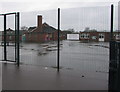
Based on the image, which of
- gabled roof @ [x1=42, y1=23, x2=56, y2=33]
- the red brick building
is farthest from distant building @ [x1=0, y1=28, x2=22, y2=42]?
gabled roof @ [x1=42, y1=23, x2=56, y2=33]

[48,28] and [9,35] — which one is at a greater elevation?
[48,28]

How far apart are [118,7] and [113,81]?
3.04m

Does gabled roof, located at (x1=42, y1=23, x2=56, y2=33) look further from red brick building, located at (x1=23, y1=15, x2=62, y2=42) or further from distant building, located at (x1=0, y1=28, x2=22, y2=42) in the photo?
distant building, located at (x1=0, y1=28, x2=22, y2=42)

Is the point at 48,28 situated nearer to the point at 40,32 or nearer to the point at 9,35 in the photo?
the point at 40,32

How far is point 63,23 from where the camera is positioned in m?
7.15

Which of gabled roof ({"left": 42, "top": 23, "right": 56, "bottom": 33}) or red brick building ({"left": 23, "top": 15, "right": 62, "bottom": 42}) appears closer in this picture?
gabled roof ({"left": 42, "top": 23, "right": 56, "bottom": 33})

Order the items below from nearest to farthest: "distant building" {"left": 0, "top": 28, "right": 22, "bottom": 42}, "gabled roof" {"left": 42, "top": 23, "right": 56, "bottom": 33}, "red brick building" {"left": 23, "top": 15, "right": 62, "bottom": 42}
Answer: "gabled roof" {"left": 42, "top": 23, "right": 56, "bottom": 33} < "distant building" {"left": 0, "top": 28, "right": 22, "bottom": 42} < "red brick building" {"left": 23, "top": 15, "right": 62, "bottom": 42}

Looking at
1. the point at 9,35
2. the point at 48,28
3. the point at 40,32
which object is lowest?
the point at 9,35

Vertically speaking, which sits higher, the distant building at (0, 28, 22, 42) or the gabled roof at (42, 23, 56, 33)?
the gabled roof at (42, 23, 56, 33)

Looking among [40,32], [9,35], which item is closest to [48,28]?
[40,32]

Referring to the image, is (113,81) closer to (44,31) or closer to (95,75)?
(95,75)

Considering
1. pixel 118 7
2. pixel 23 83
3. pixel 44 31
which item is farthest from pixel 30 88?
pixel 44 31

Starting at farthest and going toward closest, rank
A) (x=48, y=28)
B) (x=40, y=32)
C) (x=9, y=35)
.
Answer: (x=40, y=32), (x=9, y=35), (x=48, y=28)

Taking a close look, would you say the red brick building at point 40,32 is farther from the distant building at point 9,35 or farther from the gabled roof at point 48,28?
the distant building at point 9,35
